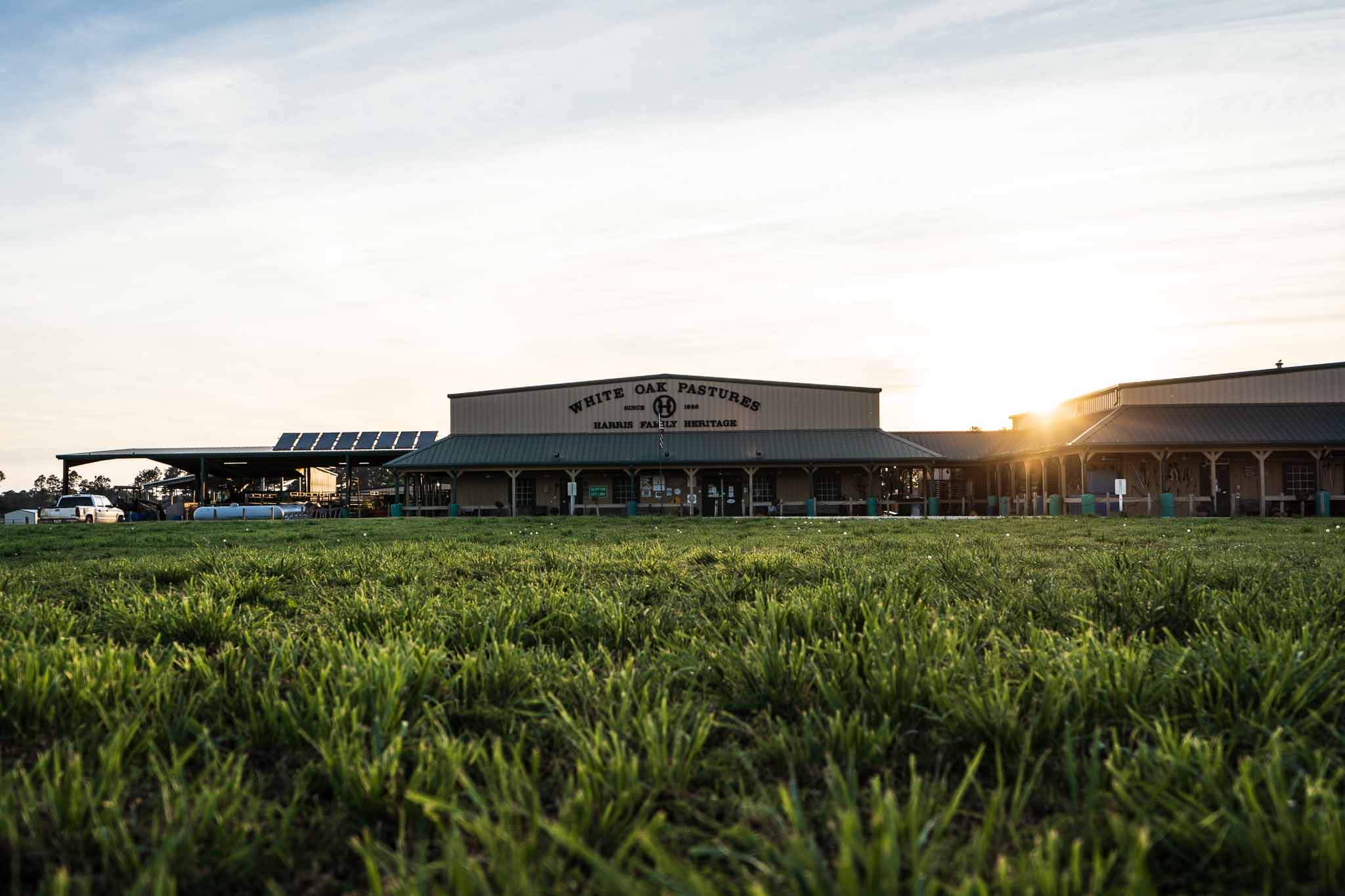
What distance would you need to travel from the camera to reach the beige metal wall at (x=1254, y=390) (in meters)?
42.2

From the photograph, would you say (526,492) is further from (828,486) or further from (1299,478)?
(1299,478)

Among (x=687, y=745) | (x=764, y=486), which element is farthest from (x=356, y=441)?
(x=687, y=745)

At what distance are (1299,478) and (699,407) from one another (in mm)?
27119

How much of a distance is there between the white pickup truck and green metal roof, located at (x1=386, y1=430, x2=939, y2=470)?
1360cm

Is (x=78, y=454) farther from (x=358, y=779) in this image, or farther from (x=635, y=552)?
(x=358, y=779)

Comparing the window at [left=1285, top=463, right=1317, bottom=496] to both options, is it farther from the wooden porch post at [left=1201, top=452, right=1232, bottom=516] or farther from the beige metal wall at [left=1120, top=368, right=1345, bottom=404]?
the beige metal wall at [left=1120, top=368, right=1345, bottom=404]

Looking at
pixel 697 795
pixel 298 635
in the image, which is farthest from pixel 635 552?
pixel 697 795

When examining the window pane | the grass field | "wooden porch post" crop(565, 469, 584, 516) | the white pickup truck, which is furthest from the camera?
the window pane

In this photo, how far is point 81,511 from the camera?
1706 inches

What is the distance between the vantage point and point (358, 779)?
253 cm

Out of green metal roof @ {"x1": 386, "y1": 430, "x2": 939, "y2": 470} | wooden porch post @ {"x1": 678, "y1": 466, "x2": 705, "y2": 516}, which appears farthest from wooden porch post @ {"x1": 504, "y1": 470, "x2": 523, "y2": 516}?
wooden porch post @ {"x1": 678, "y1": 466, "x2": 705, "y2": 516}

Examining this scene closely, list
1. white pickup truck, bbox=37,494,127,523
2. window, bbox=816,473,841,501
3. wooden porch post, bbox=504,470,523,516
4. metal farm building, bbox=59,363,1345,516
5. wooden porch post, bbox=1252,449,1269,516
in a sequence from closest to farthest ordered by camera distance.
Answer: wooden porch post, bbox=1252,449,1269,516 < metal farm building, bbox=59,363,1345,516 < white pickup truck, bbox=37,494,127,523 < wooden porch post, bbox=504,470,523,516 < window, bbox=816,473,841,501

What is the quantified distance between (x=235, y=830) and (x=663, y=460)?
41473mm

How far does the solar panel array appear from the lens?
53031 millimetres
